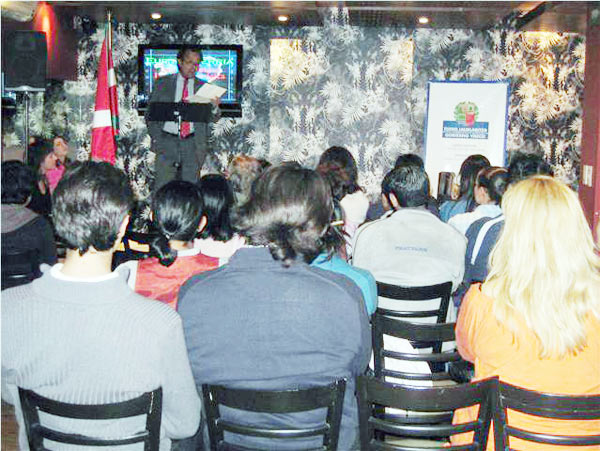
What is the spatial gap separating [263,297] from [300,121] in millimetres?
6674

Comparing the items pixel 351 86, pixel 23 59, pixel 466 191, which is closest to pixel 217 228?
pixel 466 191

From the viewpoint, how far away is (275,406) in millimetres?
1788

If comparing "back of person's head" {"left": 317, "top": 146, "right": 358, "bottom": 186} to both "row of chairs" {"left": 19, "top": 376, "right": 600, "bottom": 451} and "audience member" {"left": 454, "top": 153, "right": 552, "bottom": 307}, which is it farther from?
"row of chairs" {"left": 19, "top": 376, "right": 600, "bottom": 451}

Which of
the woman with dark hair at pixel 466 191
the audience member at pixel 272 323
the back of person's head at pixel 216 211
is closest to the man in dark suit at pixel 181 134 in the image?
the woman with dark hair at pixel 466 191

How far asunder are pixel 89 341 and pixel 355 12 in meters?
6.36

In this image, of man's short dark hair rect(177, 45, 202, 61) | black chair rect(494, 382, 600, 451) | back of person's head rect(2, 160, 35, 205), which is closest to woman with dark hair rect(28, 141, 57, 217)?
back of person's head rect(2, 160, 35, 205)

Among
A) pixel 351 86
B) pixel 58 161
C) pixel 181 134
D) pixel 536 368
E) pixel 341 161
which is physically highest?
pixel 351 86

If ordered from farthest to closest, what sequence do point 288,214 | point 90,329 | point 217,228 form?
point 217,228, point 288,214, point 90,329

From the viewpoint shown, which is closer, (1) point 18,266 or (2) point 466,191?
(1) point 18,266

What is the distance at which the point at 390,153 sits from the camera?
27.9 feet

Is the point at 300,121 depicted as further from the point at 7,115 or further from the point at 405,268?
the point at 405,268

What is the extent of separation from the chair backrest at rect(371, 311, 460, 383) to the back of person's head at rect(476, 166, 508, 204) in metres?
1.52

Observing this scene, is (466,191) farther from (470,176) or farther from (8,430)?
(8,430)

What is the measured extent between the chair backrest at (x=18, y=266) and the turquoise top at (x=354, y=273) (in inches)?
72.1
